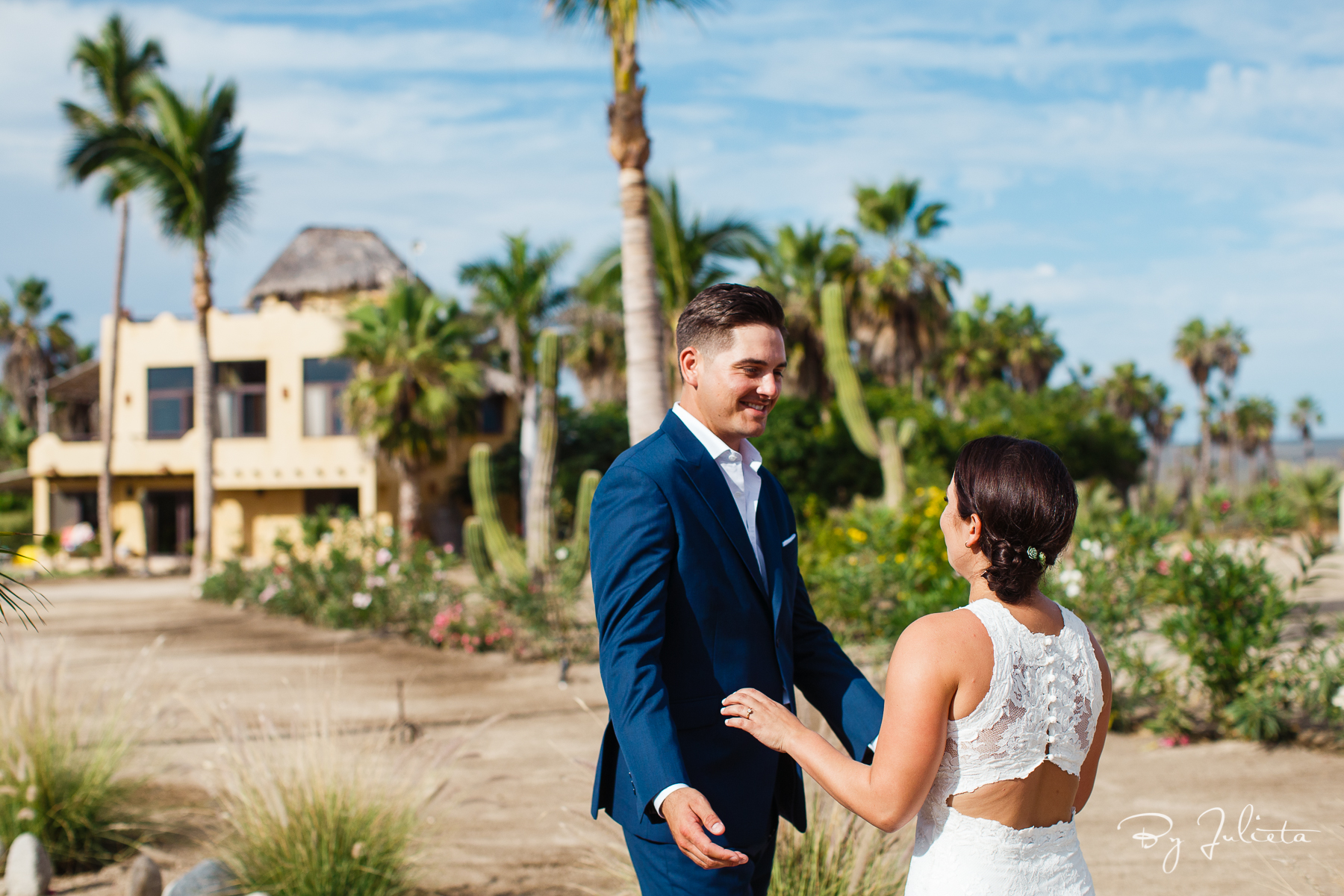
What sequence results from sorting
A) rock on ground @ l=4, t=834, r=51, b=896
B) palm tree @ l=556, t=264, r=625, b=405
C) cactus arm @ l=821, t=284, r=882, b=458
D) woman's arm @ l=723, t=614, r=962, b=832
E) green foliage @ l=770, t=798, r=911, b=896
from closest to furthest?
1. woman's arm @ l=723, t=614, r=962, b=832
2. green foliage @ l=770, t=798, r=911, b=896
3. rock on ground @ l=4, t=834, r=51, b=896
4. cactus arm @ l=821, t=284, r=882, b=458
5. palm tree @ l=556, t=264, r=625, b=405

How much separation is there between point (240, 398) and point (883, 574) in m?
24.6

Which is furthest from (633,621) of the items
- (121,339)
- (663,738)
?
(121,339)

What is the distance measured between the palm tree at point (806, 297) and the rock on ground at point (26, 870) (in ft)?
77.3

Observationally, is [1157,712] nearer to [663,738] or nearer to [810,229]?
[663,738]

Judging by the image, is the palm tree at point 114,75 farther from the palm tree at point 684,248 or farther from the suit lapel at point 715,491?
the suit lapel at point 715,491

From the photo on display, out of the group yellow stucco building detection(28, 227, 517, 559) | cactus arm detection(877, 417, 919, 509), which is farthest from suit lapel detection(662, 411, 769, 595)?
yellow stucco building detection(28, 227, 517, 559)

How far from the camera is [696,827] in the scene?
1.85 m

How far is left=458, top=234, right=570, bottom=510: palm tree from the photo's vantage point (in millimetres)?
25031

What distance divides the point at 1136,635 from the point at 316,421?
23.5 meters

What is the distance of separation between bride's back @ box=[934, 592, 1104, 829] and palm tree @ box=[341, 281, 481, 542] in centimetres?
2196

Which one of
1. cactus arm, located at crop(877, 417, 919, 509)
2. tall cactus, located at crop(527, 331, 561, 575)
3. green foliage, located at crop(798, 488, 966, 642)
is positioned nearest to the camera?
green foliage, located at crop(798, 488, 966, 642)

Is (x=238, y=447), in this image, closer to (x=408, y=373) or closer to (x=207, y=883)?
(x=408, y=373)

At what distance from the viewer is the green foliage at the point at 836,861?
338cm

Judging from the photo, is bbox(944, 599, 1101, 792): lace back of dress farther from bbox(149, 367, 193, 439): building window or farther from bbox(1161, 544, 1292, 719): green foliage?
bbox(149, 367, 193, 439): building window
